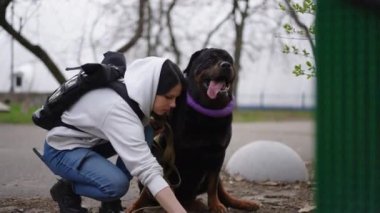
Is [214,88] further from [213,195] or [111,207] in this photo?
[111,207]

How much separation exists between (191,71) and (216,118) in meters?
0.45

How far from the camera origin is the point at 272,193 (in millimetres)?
5434

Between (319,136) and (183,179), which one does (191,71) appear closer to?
(183,179)

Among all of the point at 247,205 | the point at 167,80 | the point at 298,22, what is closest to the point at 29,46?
the point at 298,22

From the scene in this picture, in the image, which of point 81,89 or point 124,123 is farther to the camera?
point 81,89

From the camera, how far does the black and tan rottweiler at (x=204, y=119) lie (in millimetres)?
4047

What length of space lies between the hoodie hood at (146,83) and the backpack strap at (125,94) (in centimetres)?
→ 2

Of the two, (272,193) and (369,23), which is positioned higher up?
(369,23)

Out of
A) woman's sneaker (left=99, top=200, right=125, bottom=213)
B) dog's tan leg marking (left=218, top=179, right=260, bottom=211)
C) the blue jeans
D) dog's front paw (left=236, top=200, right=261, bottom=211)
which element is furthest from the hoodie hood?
dog's front paw (left=236, top=200, right=261, bottom=211)

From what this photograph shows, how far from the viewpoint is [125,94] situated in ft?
11.1

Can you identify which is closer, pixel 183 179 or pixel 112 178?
pixel 112 178

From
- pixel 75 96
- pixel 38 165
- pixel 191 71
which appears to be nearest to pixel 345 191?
pixel 75 96

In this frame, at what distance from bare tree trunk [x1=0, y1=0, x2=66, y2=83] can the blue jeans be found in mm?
2537

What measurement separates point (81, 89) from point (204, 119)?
972mm
